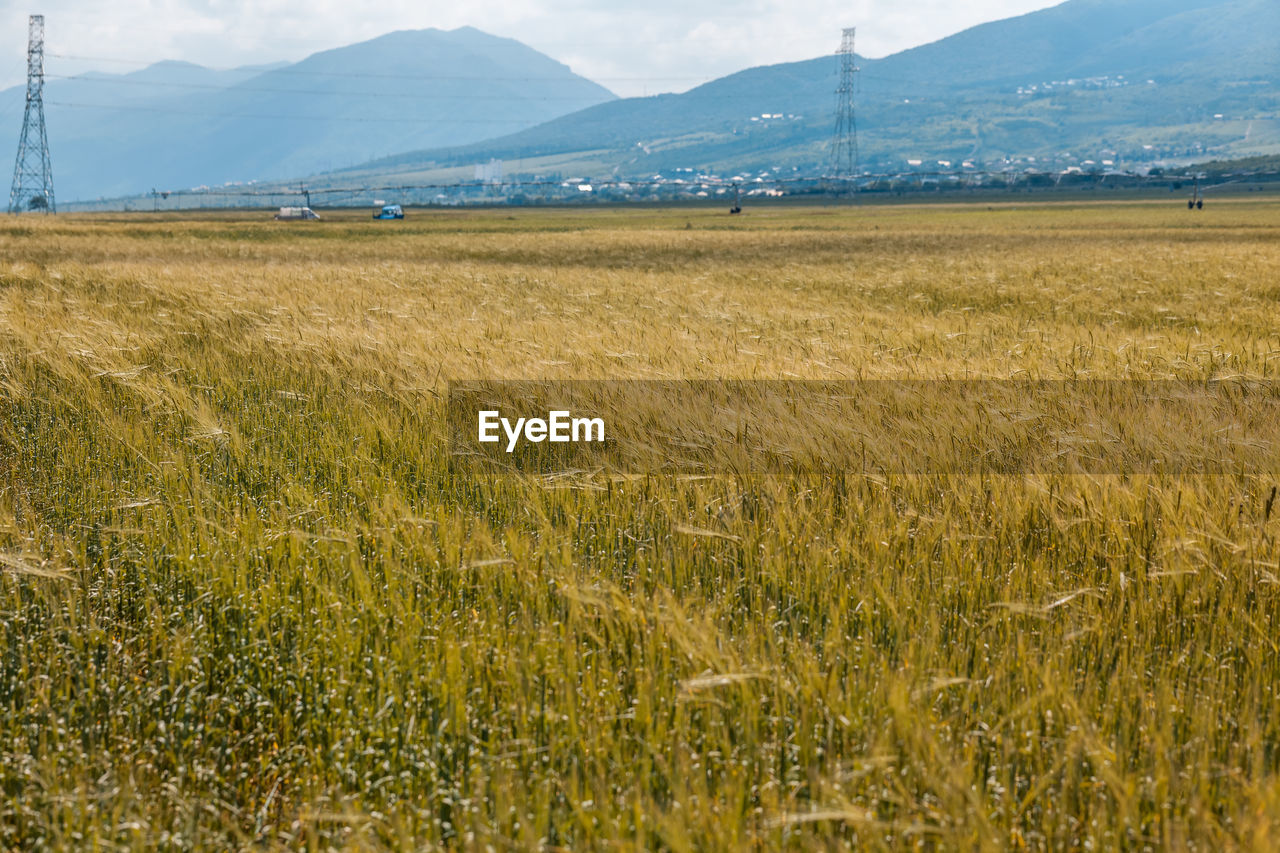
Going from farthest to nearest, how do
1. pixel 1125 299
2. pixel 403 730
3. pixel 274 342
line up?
pixel 1125 299 < pixel 274 342 < pixel 403 730

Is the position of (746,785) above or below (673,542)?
below

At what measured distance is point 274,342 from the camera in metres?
7.58

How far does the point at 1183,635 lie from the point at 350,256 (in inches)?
986

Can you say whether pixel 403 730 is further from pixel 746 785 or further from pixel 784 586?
pixel 784 586

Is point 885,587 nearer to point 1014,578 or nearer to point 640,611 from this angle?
point 1014,578

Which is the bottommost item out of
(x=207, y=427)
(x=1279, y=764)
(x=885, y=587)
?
(x=1279, y=764)

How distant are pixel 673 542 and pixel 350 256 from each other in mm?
23848

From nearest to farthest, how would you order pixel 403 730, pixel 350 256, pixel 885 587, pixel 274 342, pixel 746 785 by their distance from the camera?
pixel 746 785
pixel 403 730
pixel 885 587
pixel 274 342
pixel 350 256

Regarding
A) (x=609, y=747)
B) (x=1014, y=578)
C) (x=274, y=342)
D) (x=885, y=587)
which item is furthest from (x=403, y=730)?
(x=274, y=342)

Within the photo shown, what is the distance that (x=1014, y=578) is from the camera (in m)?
3.01

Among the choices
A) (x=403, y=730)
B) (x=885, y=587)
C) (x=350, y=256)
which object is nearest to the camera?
(x=403, y=730)

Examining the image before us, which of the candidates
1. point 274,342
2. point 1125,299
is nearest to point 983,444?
point 274,342

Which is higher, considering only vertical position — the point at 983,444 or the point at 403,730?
the point at 983,444

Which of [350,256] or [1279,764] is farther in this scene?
[350,256]
